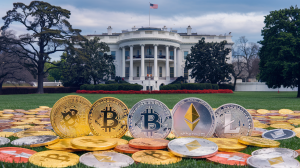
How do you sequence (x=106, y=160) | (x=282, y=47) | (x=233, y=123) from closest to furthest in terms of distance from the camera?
(x=106, y=160) → (x=233, y=123) → (x=282, y=47)

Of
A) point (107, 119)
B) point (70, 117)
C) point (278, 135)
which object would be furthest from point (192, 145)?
point (70, 117)

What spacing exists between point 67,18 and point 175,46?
20.3 meters

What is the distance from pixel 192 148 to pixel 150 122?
92 centimetres

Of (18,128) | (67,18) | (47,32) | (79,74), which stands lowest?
(18,128)

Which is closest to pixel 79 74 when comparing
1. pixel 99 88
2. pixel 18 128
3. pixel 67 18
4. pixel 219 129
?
pixel 99 88

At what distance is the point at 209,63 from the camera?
3044cm

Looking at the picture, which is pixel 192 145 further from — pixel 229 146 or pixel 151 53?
pixel 151 53

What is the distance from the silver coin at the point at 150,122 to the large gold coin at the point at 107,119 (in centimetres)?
19

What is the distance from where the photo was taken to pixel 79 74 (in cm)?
2973

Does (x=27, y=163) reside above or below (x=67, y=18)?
below

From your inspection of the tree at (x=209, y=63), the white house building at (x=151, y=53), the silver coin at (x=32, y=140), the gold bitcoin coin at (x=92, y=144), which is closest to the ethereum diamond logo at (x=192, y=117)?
the gold bitcoin coin at (x=92, y=144)

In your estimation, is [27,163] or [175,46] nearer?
[27,163]

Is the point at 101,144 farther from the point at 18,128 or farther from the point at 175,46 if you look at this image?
the point at 175,46

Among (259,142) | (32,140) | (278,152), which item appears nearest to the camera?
(278,152)
